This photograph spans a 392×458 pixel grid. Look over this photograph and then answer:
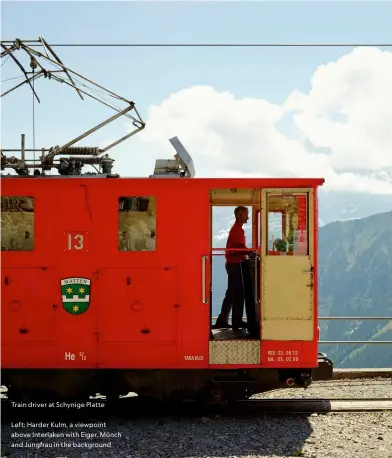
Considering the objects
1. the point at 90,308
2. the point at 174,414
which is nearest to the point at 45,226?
the point at 90,308

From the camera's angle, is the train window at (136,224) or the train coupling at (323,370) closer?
the train window at (136,224)

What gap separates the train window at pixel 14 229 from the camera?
8305mm

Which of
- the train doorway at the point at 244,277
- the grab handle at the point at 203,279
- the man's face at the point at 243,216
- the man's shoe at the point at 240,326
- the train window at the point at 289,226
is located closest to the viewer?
the grab handle at the point at 203,279

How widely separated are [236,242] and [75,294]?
2.50 metres

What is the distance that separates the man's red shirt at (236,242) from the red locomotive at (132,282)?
62cm

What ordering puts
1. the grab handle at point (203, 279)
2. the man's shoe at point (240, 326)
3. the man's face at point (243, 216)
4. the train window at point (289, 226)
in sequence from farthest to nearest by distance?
the man's shoe at point (240, 326) → the man's face at point (243, 216) → the train window at point (289, 226) → the grab handle at point (203, 279)

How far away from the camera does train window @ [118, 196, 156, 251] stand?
8305 millimetres

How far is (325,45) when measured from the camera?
38.3 feet

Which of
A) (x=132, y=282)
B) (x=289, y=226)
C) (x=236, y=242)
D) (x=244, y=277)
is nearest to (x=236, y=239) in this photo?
(x=236, y=242)

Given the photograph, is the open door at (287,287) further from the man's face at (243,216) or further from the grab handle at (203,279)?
the grab handle at (203,279)

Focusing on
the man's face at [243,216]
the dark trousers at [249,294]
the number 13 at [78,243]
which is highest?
the man's face at [243,216]

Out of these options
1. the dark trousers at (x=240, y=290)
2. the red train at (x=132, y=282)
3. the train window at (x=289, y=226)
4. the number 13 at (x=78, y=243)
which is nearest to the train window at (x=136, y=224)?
the red train at (x=132, y=282)

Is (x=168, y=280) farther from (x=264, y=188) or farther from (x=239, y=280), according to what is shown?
(x=264, y=188)

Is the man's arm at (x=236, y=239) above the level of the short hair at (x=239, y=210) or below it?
below
